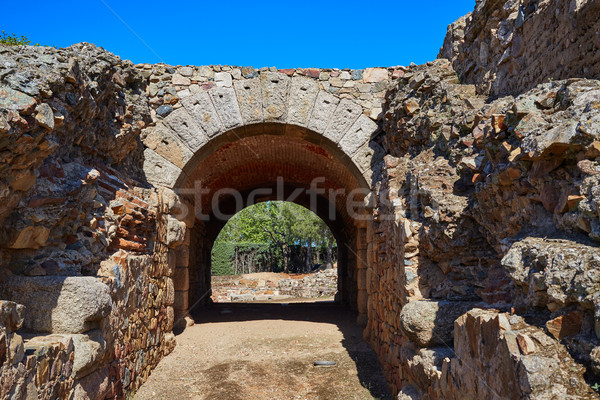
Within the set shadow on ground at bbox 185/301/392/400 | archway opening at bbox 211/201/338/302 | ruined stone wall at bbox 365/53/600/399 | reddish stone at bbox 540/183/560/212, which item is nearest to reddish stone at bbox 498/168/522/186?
ruined stone wall at bbox 365/53/600/399

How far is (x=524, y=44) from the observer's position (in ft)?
11.7

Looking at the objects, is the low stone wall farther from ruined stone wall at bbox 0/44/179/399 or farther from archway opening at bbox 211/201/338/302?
ruined stone wall at bbox 0/44/179/399

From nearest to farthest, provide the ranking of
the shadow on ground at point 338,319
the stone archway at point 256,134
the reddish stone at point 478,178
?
1. the reddish stone at point 478,178
2. the shadow on ground at point 338,319
3. the stone archway at point 256,134

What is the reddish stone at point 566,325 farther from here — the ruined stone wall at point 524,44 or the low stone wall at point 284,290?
the low stone wall at point 284,290

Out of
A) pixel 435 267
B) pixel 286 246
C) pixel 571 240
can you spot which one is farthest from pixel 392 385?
pixel 286 246

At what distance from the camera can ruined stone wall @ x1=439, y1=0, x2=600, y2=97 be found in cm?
275

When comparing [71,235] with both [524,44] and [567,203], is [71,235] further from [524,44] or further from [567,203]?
[524,44]

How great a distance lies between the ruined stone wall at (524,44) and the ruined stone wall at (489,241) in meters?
0.23

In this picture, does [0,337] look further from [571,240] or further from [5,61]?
[571,240]

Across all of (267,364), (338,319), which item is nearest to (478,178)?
(267,364)

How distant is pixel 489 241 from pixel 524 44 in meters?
1.65

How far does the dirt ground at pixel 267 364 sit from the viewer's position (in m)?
4.43

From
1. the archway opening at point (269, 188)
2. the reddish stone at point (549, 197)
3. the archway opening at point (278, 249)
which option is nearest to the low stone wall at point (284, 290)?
the archway opening at point (278, 249)

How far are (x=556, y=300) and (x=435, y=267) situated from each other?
1.97 meters
